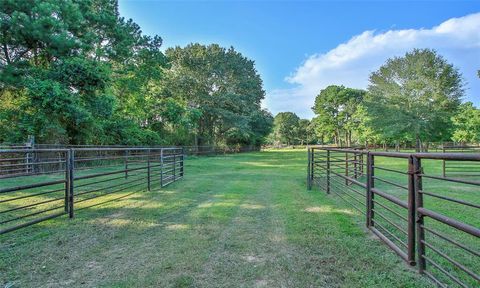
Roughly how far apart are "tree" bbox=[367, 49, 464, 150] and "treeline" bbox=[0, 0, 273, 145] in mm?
15557

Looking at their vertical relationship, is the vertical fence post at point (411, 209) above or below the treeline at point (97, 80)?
below

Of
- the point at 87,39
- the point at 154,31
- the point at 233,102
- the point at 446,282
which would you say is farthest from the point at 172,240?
the point at 233,102

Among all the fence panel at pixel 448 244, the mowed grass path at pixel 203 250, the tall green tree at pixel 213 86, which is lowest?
the mowed grass path at pixel 203 250

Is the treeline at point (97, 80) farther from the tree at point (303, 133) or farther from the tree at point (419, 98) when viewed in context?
the tree at point (303, 133)

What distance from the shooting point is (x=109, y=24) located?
15.3 meters

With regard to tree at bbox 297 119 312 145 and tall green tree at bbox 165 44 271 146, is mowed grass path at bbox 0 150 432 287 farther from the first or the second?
tree at bbox 297 119 312 145

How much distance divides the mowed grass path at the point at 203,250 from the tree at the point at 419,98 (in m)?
29.0

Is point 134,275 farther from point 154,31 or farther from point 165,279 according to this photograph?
point 154,31

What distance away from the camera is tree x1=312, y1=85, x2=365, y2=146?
4994 centimetres

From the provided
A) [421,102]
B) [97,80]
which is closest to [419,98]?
[421,102]

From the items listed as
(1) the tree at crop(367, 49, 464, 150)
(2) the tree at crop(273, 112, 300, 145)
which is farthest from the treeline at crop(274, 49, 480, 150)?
(2) the tree at crop(273, 112, 300, 145)

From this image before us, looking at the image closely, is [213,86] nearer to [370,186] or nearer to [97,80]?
[97,80]

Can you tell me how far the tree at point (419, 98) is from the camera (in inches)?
1125

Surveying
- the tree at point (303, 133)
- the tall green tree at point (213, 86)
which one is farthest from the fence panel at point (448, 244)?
the tree at point (303, 133)
